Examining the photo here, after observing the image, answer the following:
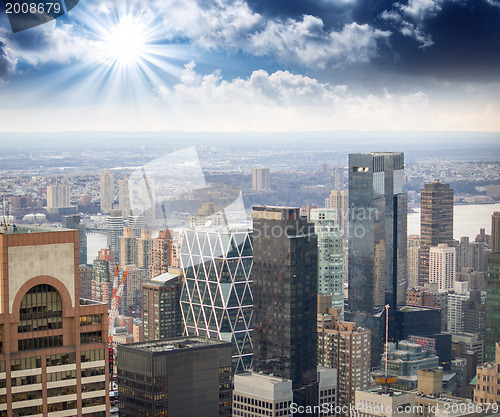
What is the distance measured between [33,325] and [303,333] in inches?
291

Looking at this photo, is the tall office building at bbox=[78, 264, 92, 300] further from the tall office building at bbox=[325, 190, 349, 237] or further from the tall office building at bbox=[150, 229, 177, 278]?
the tall office building at bbox=[325, 190, 349, 237]

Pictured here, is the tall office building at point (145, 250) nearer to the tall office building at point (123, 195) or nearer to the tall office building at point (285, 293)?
the tall office building at point (123, 195)

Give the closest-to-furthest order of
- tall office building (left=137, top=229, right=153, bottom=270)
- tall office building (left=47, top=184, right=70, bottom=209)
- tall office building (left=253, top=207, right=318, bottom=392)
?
tall office building (left=47, top=184, right=70, bottom=209) < tall office building (left=253, top=207, right=318, bottom=392) < tall office building (left=137, top=229, right=153, bottom=270)

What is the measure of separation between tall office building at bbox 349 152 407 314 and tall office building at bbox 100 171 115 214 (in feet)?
15.6

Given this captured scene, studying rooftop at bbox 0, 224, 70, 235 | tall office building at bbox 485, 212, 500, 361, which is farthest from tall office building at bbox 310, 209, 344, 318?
rooftop at bbox 0, 224, 70, 235

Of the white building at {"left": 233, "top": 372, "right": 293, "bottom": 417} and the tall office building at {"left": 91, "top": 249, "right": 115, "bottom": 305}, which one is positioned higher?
the tall office building at {"left": 91, "top": 249, "right": 115, "bottom": 305}

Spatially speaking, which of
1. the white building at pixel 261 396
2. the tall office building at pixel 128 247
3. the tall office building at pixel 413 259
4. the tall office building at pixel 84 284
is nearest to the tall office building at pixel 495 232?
the tall office building at pixel 413 259

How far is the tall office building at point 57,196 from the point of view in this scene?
11.9 meters

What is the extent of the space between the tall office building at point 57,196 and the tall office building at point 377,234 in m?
5.58

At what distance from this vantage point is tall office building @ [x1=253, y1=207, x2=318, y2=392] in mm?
12875

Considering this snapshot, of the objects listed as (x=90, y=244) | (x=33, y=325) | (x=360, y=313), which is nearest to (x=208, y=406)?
(x=33, y=325)

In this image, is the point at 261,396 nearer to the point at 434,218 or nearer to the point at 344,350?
the point at 344,350

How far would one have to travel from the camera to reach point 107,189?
12.6 meters

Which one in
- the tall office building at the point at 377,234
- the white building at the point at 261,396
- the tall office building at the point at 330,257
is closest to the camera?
the white building at the point at 261,396
